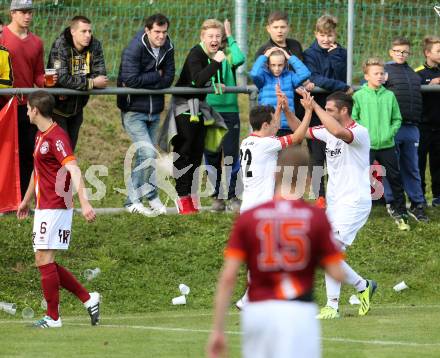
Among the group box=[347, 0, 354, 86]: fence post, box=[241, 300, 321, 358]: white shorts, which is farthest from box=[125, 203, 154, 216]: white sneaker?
box=[241, 300, 321, 358]: white shorts

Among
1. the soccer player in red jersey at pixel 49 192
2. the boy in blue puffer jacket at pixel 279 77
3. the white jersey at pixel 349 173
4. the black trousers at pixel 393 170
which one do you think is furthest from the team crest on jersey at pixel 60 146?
the black trousers at pixel 393 170

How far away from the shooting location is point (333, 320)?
12.0 metres

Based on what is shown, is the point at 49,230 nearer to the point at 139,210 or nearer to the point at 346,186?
the point at 346,186

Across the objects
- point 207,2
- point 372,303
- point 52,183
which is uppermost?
point 207,2

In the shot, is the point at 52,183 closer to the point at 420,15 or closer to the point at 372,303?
the point at 372,303

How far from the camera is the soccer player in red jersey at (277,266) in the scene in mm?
6488

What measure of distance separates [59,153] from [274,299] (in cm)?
509

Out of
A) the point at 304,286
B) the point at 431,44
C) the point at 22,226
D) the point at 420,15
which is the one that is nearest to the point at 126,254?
the point at 22,226

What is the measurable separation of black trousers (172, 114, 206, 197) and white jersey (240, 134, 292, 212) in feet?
9.93

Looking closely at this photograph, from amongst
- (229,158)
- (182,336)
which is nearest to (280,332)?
(182,336)

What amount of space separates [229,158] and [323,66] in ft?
5.70

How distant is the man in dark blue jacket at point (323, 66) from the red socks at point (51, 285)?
4.81 m

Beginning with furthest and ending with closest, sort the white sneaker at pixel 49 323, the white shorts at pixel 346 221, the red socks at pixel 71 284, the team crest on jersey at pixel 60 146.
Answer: the white shorts at pixel 346 221
the red socks at pixel 71 284
the white sneaker at pixel 49 323
the team crest on jersey at pixel 60 146

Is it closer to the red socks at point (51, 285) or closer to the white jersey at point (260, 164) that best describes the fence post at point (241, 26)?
the white jersey at point (260, 164)
